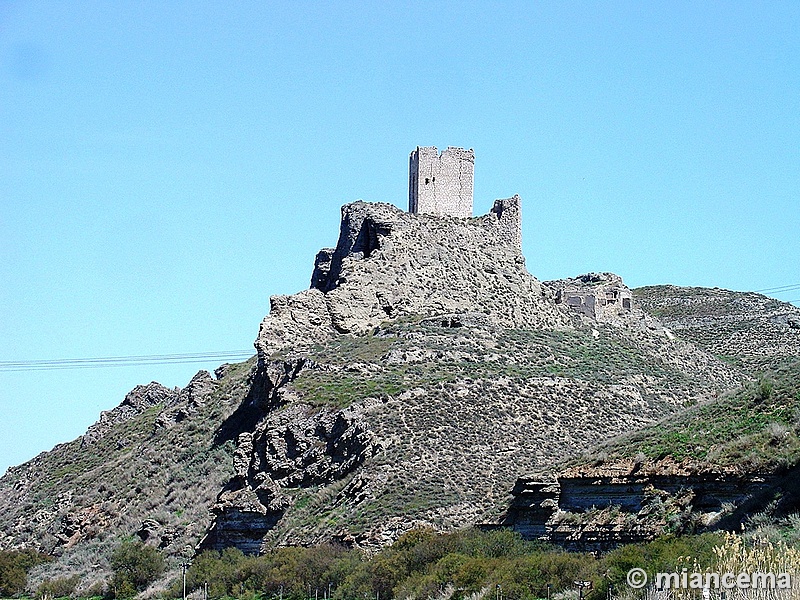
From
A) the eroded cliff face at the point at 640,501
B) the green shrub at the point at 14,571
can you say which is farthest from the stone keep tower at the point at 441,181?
the eroded cliff face at the point at 640,501

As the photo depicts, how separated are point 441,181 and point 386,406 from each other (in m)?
19.6

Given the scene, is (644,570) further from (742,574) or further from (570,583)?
(742,574)

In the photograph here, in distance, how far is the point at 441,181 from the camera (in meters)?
79.9

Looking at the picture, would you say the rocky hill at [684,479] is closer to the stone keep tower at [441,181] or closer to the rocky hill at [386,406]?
the rocky hill at [386,406]

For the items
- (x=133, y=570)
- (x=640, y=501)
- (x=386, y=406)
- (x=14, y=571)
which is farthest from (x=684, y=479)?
(x=14, y=571)

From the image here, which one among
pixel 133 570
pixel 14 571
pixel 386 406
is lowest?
pixel 14 571

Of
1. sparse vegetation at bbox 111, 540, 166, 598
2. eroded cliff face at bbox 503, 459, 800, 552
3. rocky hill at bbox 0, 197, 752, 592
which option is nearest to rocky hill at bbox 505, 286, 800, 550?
eroded cliff face at bbox 503, 459, 800, 552

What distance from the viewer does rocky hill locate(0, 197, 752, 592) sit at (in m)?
60.6

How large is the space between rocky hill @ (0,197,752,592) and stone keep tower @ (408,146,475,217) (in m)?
1.07

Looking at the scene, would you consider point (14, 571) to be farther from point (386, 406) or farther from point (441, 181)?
point (441, 181)

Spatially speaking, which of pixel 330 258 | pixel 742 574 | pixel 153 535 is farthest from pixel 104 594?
pixel 742 574

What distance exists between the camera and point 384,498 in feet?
191

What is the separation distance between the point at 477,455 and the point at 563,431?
497 cm

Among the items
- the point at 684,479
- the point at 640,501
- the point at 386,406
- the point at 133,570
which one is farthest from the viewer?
the point at 386,406
